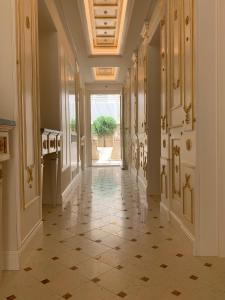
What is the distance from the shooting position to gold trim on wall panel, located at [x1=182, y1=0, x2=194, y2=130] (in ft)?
9.06

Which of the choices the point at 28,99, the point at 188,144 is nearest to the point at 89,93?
the point at 28,99

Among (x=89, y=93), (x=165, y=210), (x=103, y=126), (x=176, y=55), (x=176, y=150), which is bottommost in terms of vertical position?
(x=165, y=210)

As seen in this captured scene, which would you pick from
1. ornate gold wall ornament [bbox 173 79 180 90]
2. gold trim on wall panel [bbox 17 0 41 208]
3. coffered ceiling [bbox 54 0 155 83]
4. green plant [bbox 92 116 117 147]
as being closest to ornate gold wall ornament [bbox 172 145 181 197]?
ornate gold wall ornament [bbox 173 79 180 90]

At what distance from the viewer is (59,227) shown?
3654 mm

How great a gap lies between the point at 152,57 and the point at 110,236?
3.62m

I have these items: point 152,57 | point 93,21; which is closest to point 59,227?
point 152,57

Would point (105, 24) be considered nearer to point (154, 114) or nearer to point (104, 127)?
point (154, 114)

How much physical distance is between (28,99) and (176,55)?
1757mm

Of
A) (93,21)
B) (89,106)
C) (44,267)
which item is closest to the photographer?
(44,267)

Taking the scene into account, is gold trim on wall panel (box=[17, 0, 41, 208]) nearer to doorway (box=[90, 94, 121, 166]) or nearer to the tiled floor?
the tiled floor

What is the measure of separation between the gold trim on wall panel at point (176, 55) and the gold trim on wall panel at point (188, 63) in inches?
6.9

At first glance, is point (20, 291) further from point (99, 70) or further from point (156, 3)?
point (99, 70)

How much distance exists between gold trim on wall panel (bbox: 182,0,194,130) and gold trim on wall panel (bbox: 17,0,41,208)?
5.22ft

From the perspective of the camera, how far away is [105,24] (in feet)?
21.5
